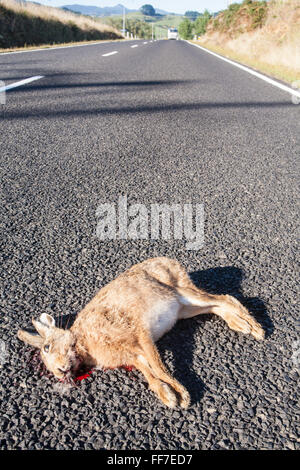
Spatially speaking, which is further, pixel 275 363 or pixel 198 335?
pixel 198 335

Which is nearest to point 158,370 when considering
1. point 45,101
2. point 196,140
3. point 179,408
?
point 179,408

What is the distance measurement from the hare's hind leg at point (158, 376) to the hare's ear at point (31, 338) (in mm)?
450

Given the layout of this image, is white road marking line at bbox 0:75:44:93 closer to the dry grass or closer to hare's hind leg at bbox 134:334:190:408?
hare's hind leg at bbox 134:334:190:408

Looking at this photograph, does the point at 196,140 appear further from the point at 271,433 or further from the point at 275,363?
the point at 271,433

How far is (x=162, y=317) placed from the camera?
2.04 m

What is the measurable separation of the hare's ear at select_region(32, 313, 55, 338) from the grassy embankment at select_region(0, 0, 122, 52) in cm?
1894

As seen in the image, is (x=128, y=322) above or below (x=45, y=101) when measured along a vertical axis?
below

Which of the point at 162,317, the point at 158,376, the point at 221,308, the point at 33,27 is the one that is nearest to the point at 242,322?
the point at 221,308

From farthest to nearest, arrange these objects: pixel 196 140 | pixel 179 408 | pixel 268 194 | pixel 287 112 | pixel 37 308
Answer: pixel 287 112
pixel 196 140
pixel 268 194
pixel 37 308
pixel 179 408

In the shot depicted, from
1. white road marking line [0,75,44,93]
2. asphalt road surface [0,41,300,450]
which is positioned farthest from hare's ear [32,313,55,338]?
white road marking line [0,75,44,93]

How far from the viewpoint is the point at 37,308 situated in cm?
216

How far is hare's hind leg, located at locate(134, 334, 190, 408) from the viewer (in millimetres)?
1656

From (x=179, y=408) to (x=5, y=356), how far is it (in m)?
0.83

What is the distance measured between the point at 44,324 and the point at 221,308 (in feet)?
2.91
